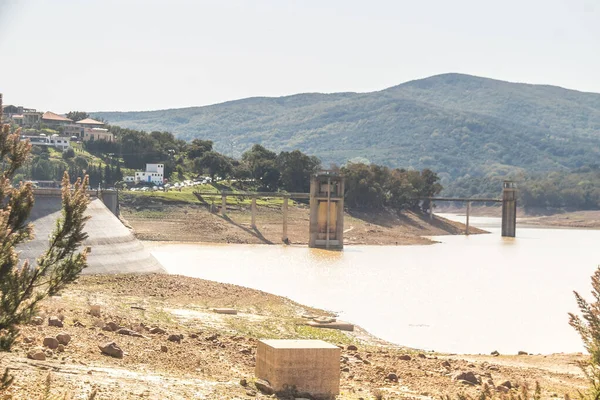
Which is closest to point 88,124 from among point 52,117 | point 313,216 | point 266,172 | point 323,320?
point 52,117

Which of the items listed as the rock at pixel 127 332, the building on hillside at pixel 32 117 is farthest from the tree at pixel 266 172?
the rock at pixel 127 332

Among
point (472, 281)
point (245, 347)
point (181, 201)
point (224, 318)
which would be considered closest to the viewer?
point (245, 347)

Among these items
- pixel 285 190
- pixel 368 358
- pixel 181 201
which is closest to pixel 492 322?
pixel 368 358

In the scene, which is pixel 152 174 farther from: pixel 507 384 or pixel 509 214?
pixel 507 384

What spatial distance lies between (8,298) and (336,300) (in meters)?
42.8

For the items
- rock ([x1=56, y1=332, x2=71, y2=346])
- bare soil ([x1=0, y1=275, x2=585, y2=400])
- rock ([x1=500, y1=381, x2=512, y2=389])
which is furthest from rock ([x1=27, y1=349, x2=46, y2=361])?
rock ([x1=500, y1=381, x2=512, y2=389])

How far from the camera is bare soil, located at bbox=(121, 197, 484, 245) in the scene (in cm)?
11250

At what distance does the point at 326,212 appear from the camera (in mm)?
115812

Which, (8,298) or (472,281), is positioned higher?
(8,298)

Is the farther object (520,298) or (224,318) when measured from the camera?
(520,298)

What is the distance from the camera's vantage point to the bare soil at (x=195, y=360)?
2259cm

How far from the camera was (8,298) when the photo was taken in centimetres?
1755

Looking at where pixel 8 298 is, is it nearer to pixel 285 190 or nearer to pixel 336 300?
pixel 336 300

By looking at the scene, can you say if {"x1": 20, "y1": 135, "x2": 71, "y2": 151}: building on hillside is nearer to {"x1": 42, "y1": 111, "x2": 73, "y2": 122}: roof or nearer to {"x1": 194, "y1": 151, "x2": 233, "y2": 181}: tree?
{"x1": 194, "y1": 151, "x2": 233, "y2": 181}: tree
